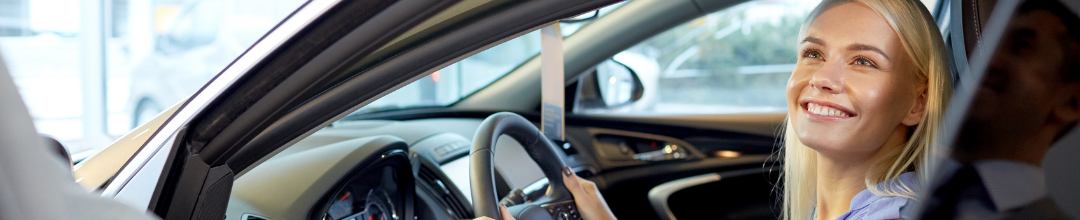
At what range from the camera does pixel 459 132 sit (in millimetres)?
2328

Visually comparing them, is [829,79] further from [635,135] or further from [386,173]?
[635,135]

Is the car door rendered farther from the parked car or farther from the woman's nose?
the parked car

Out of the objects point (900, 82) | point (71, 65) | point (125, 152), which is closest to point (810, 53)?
point (900, 82)

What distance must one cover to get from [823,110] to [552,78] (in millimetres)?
703

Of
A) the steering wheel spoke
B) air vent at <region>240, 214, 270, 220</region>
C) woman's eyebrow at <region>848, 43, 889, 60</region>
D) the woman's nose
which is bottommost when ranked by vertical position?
the steering wheel spoke

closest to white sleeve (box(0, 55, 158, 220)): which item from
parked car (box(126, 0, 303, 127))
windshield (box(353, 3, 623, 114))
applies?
windshield (box(353, 3, 623, 114))

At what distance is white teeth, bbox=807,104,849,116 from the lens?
4.07 feet

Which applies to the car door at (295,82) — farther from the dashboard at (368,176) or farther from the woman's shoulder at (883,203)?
the woman's shoulder at (883,203)

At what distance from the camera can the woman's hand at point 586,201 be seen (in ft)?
5.99

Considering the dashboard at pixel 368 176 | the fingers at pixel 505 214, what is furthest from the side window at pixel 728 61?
the fingers at pixel 505 214

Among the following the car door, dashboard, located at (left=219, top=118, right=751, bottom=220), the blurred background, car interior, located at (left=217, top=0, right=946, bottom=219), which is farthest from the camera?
the blurred background

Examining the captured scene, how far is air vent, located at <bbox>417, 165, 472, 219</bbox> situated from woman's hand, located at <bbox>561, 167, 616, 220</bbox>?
0.87 ft

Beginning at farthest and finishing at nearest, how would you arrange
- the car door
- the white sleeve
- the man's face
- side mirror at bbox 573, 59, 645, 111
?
side mirror at bbox 573, 59, 645, 111, the car door, the man's face, the white sleeve

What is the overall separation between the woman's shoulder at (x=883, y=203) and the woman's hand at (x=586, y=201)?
674mm
